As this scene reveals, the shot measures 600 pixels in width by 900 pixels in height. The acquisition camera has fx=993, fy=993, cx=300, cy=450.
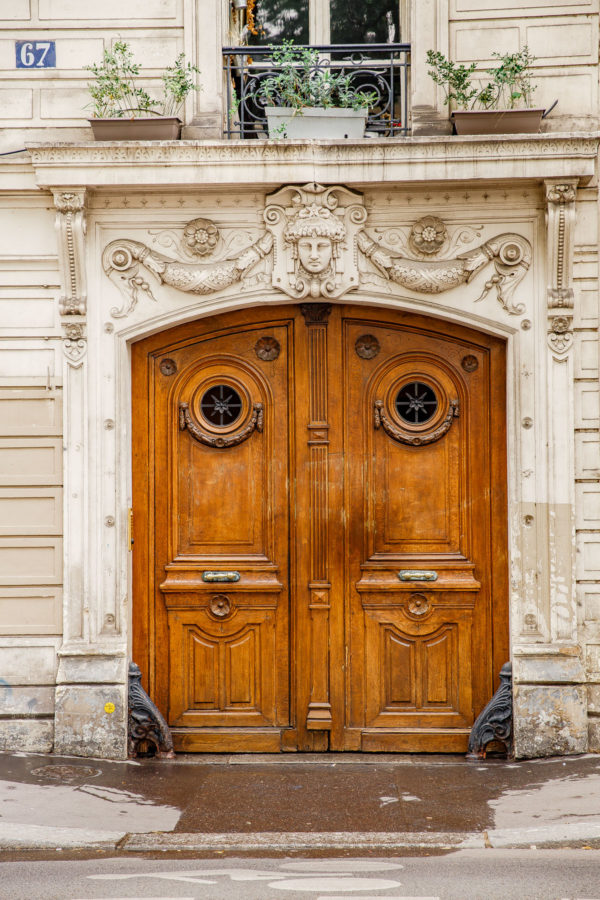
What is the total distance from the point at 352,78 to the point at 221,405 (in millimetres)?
2463

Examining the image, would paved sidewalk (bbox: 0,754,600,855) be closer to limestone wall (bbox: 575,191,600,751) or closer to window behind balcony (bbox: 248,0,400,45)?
limestone wall (bbox: 575,191,600,751)

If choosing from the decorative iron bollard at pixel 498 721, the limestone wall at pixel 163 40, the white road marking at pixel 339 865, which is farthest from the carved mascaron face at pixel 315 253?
the white road marking at pixel 339 865

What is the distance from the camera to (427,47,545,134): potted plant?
648 centimetres

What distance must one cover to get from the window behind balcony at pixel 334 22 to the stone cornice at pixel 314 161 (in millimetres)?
1042

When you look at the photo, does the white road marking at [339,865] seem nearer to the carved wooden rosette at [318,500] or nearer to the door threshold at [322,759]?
the door threshold at [322,759]

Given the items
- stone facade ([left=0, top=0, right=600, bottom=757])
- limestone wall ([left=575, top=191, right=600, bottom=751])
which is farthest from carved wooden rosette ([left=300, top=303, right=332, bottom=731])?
limestone wall ([left=575, top=191, right=600, bottom=751])

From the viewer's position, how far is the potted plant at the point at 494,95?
6480mm

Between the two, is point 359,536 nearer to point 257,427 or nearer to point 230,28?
point 257,427

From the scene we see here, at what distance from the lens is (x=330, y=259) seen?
668 centimetres

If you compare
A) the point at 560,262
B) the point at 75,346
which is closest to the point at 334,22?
the point at 560,262

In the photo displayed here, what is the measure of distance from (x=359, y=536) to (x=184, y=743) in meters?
1.89

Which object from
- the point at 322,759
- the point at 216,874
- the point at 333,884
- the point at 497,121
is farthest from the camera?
the point at 322,759

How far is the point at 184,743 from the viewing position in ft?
22.7

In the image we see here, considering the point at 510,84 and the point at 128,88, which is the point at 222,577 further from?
the point at 510,84
